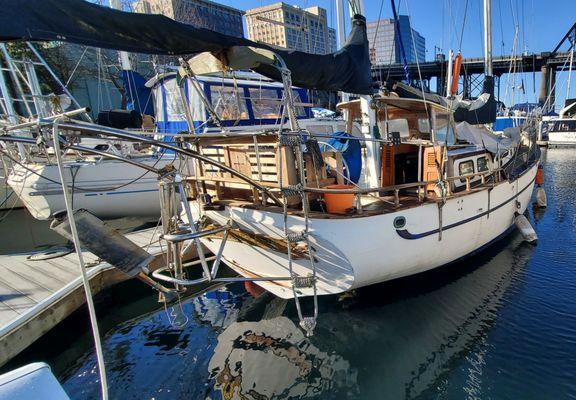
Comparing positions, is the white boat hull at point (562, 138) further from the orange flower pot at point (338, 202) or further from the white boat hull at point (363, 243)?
the orange flower pot at point (338, 202)

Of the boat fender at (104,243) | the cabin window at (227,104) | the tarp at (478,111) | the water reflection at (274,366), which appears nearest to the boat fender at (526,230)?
the tarp at (478,111)

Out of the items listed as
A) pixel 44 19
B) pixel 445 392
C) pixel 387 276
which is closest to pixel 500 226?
pixel 387 276

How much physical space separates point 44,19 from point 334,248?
12.9ft

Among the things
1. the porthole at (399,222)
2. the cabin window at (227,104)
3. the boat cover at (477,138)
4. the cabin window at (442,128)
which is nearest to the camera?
the porthole at (399,222)

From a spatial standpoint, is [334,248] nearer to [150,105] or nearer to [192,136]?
[192,136]

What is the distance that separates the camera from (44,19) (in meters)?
3.10

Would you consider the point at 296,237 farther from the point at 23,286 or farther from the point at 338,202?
the point at 23,286

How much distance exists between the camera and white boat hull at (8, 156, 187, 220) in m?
10.5

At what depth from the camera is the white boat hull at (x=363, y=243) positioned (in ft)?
15.1

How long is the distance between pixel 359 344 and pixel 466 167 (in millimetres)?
4023

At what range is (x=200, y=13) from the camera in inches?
1822

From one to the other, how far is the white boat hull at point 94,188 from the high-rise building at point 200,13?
30482 mm

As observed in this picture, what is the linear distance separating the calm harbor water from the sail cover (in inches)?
150

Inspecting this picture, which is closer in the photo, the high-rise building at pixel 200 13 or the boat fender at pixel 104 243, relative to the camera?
the boat fender at pixel 104 243
